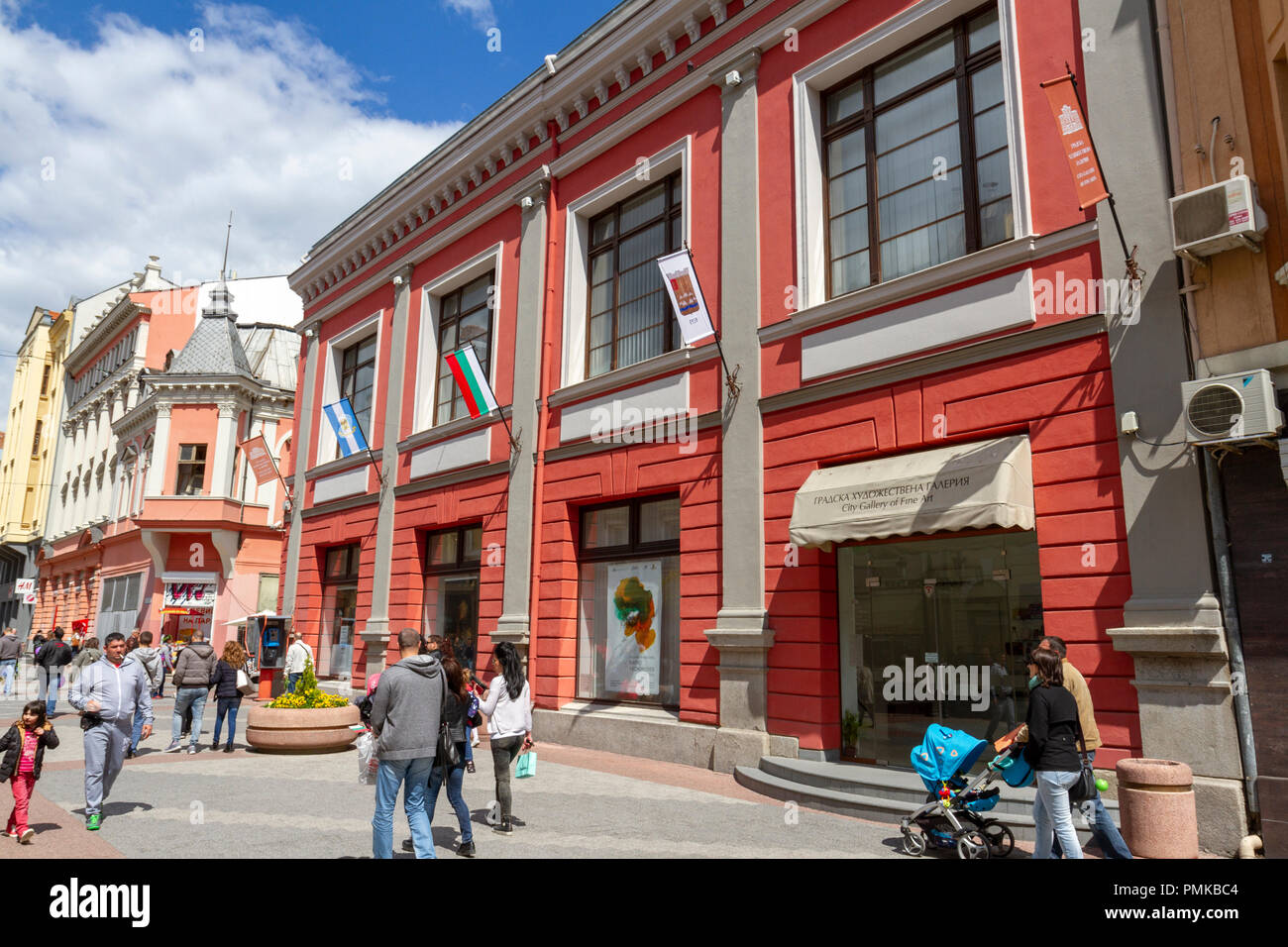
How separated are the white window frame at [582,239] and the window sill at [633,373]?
141 mm

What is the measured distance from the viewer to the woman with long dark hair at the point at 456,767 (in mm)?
7094

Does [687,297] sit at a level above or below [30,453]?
below

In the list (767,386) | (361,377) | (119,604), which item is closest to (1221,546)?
(767,386)

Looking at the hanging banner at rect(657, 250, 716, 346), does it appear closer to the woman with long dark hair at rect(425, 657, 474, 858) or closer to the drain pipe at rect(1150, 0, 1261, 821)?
the drain pipe at rect(1150, 0, 1261, 821)

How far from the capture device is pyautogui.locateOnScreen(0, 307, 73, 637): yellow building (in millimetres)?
50281

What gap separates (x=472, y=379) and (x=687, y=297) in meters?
5.34

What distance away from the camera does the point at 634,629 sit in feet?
46.5

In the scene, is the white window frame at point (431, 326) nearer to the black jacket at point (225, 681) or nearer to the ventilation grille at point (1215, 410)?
the black jacket at point (225, 681)

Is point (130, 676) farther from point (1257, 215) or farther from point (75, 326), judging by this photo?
point (75, 326)

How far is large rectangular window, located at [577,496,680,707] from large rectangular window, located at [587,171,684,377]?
2766 mm

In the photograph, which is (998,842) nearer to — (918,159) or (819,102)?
(918,159)

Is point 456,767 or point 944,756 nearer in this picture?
point 456,767

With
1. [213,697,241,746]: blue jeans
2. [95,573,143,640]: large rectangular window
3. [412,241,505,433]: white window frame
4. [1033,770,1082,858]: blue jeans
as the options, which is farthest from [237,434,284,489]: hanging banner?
[1033,770,1082,858]: blue jeans

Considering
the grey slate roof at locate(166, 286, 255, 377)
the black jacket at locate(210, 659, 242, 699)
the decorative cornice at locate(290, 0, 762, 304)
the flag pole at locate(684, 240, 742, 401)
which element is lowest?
the black jacket at locate(210, 659, 242, 699)
